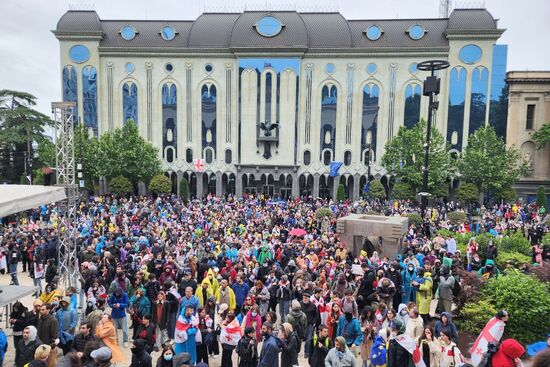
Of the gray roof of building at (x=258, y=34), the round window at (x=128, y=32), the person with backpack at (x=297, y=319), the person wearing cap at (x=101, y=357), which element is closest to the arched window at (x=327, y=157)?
the gray roof of building at (x=258, y=34)

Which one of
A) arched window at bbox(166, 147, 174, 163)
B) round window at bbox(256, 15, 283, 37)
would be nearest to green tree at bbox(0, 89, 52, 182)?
arched window at bbox(166, 147, 174, 163)

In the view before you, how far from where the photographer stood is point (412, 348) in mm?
6844

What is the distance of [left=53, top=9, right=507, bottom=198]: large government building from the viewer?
42531mm

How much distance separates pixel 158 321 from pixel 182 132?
38310mm

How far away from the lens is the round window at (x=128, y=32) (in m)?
44.9

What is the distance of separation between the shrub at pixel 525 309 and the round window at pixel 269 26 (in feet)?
131

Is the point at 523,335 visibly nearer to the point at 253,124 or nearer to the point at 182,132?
the point at 253,124

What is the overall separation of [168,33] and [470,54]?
3334cm

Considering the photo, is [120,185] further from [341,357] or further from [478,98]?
[478,98]

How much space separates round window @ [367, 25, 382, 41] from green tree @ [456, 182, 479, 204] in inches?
739

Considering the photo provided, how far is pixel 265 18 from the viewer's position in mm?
43281

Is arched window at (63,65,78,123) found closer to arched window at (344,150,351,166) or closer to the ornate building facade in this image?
arched window at (344,150,351,166)

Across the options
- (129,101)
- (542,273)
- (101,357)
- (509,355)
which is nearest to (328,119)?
(129,101)

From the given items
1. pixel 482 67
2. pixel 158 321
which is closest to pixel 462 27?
pixel 482 67
